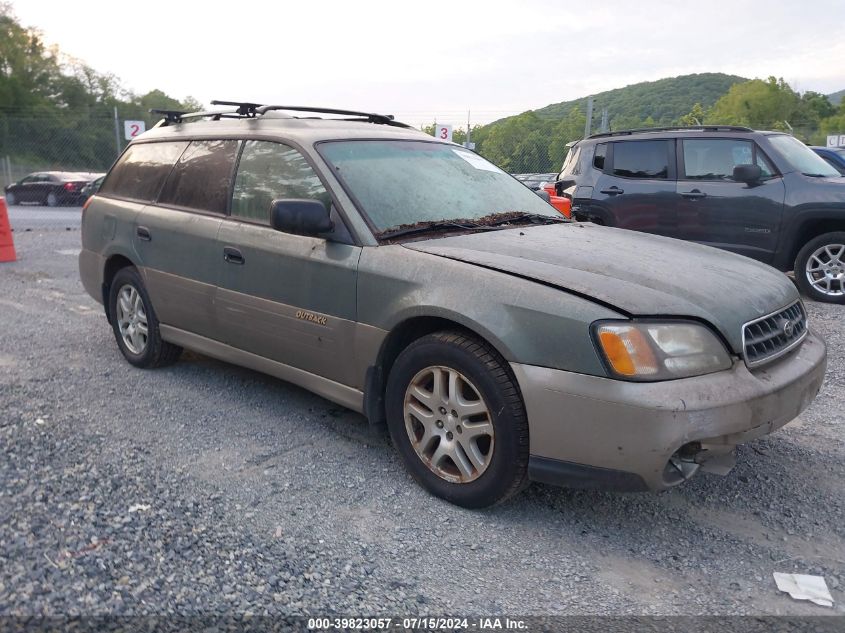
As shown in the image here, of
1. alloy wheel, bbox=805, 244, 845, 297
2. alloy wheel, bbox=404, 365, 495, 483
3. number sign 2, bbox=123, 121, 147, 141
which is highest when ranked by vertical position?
number sign 2, bbox=123, 121, 147, 141

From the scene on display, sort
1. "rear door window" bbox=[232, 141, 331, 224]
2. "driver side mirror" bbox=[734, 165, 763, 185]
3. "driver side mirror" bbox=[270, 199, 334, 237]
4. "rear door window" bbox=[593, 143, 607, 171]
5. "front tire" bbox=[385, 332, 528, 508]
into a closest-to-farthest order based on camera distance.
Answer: "front tire" bbox=[385, 332, 528, 508]
"driver side mirror" bbox=[270, 199, 334, 237]
"rear door window" bbox=[232, 141, 331, 224]
"driver side mirror" bbox=[734, 165, 763, 185]
"rear door window" bbox=[593, 143, 607, 171]

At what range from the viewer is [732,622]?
8.14ft

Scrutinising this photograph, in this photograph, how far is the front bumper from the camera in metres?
2.71

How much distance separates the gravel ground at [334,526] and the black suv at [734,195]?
3862 mm

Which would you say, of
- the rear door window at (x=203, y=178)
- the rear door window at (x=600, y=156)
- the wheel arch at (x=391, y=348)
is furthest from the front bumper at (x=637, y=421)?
the rear door window at (x=600, y=156)

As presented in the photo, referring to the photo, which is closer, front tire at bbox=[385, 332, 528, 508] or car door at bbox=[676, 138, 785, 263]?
front tire at bbox=[385, 332, 528, 508]

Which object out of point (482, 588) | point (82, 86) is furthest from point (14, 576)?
point (82, 86)

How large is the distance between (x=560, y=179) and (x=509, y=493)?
281 inches

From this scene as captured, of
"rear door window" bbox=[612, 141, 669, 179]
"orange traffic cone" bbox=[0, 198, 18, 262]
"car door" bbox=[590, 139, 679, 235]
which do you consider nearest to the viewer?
"car door" bbox=[590, 139, 679, 235]

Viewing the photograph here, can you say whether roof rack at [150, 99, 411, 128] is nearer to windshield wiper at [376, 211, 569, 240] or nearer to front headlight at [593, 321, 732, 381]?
windshield wiper at [376, 211, 569, 240]

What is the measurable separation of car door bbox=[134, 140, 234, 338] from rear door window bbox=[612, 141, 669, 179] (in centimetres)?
562

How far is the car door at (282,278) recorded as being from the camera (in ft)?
12.0

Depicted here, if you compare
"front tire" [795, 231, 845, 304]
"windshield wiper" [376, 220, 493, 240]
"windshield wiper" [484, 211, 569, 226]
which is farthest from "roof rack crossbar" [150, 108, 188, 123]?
"front tire" [795, 231, 845, 304]

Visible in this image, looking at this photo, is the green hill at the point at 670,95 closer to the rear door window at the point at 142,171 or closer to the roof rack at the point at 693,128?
the roof rack at the point at 693,128
